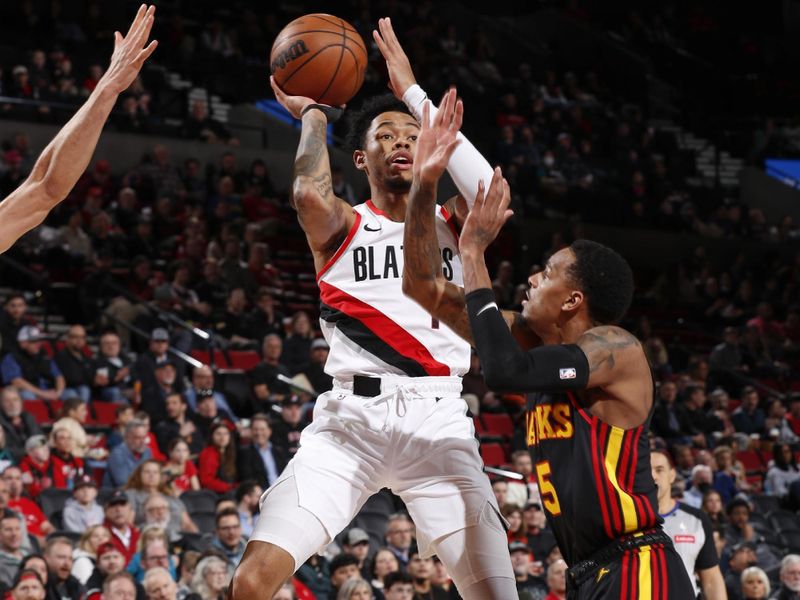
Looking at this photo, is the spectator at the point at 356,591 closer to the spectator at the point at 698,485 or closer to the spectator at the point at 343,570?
the spectator at the point at 343,570

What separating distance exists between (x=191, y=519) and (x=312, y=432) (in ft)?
17.5

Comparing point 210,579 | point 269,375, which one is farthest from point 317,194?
point 269,375

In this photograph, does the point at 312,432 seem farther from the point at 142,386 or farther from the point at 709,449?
the point at 709,449

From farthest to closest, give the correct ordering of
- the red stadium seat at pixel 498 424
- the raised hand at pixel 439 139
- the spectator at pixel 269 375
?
the red stadium seat at pixel 498 424
the spectator at pixel 269 375
the raised hand at pixel 439 139

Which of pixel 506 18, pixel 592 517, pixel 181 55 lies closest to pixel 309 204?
pixel 592 517

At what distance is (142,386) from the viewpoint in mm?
11727

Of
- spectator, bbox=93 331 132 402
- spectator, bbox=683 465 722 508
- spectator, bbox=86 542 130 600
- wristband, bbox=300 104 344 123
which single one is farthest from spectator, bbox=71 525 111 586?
spectator, bbox=683 465 722 508

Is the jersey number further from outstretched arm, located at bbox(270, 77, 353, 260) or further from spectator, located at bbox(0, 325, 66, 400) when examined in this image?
spectator, located at bbox(0, 325, 66, 400)

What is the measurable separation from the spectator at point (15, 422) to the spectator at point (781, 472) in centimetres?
834

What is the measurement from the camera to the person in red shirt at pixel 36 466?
992 cm

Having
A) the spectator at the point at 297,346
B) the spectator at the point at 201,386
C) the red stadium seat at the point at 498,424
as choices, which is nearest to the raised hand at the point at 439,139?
the spectator at the point at 201,386

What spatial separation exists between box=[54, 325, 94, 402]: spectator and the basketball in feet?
22.7

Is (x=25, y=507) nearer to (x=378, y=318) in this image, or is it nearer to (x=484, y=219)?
(x=378, y=318)

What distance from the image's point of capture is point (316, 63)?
541cm
